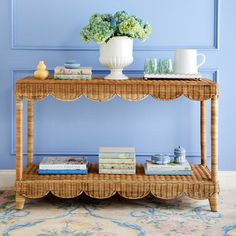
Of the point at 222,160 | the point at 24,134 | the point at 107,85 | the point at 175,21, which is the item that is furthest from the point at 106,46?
the point at 222,160

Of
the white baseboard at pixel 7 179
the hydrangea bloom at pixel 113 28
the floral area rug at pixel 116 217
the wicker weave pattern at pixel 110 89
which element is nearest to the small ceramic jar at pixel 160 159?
the floral area rug at pixel 116 217

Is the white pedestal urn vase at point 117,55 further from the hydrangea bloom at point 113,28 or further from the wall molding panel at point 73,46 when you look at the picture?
the wall molding panel at point 73,46

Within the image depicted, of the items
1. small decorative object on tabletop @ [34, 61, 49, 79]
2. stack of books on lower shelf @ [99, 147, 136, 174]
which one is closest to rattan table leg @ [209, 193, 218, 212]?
stack of books on lower shelf @ [99, 147, 136, 174]

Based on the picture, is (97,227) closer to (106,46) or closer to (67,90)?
(67,90)

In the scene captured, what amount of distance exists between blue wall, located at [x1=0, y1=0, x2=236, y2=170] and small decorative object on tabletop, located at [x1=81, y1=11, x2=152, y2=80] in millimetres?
265

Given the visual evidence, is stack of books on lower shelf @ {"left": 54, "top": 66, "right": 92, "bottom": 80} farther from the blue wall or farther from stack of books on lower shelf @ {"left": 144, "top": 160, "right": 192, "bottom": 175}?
stack of books on lower shelf @ {"left": 144, "top": 160, "right": 192, "bottom": 175}

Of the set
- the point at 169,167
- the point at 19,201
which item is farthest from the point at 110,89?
the point at 19,201

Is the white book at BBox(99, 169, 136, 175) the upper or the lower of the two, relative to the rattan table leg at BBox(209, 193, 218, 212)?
upper

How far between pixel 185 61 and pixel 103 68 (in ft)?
1.73

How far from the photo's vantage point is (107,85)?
2.94 metres

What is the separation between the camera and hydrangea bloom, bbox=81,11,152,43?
298 cm

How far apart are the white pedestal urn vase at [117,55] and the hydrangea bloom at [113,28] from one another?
0.04 meters

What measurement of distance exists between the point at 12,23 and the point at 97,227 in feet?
4.38

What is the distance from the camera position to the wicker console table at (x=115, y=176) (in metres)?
2.94
